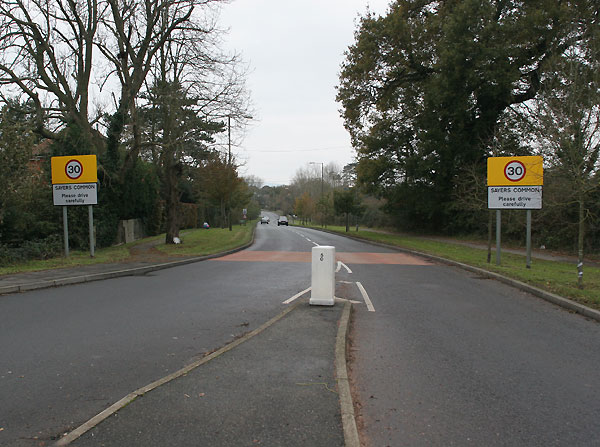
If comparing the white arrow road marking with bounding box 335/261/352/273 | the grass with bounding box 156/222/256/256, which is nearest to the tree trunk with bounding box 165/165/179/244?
the grass with bounding box 156/222/256/256

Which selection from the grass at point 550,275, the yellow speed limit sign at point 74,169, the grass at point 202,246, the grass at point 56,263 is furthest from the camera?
the grass at point 202,246

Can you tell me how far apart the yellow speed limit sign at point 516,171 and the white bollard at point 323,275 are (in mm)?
8633

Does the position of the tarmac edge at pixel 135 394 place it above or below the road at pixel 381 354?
above

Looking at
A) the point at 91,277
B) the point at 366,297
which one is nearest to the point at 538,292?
the point at 366,297

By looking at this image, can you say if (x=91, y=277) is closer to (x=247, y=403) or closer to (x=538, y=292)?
(x=247, y=403)

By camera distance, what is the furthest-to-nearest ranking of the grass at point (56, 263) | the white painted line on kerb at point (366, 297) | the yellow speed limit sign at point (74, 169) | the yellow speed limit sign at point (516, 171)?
the yellow speed limit sign at point (74, 169)
the yellow speed limit sign at point (516, 171)
the grass at point (56, 263)
the white painted line on kerb at point (366, 297)

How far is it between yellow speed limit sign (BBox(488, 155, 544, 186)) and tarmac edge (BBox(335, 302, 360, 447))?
1004cm

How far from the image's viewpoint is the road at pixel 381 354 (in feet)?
11.6

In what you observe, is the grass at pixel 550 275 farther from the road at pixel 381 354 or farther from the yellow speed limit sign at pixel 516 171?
the yellow speed limit sign at pixel 516 171

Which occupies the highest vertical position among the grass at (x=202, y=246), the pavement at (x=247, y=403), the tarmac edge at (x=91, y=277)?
the pavement at (x=247, y=403)

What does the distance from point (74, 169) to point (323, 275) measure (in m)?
12.0

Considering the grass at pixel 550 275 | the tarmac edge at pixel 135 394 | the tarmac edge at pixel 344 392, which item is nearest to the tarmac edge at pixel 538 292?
the grass at pixel 550 275

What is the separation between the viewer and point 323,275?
25.5 ft

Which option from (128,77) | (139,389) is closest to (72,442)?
(139,389)
